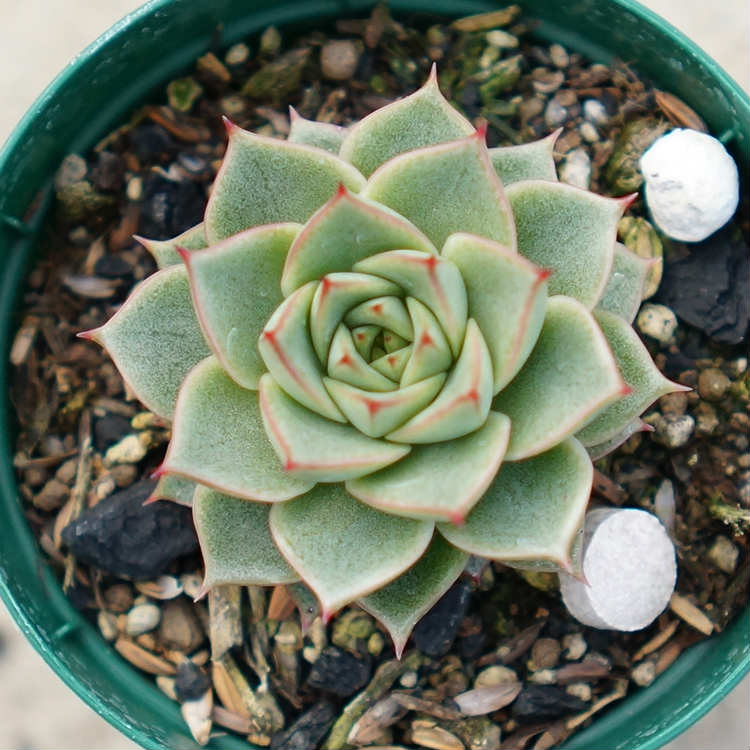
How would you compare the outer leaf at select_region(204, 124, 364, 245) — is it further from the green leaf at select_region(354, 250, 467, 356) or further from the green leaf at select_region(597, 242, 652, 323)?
the green leaf at select_region(597, 242, 652, 323)

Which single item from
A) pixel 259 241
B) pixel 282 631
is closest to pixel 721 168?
pixel 259 241

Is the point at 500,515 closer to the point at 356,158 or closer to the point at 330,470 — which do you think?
the point at 330,470

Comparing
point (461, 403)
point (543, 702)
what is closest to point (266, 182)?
point (461, 403)

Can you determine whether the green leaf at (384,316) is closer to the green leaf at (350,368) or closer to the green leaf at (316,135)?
the green leaf at (350,368)

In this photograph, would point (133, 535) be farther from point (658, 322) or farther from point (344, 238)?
point (658, 322)

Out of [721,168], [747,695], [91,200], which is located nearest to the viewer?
[721,168]

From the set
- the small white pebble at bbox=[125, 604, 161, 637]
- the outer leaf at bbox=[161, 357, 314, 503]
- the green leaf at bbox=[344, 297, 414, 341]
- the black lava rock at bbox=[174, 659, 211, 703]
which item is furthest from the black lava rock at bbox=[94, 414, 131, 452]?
the green leaf at bbox=[344, 297, 414, 341]

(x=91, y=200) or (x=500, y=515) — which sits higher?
(x=500, y=515)
